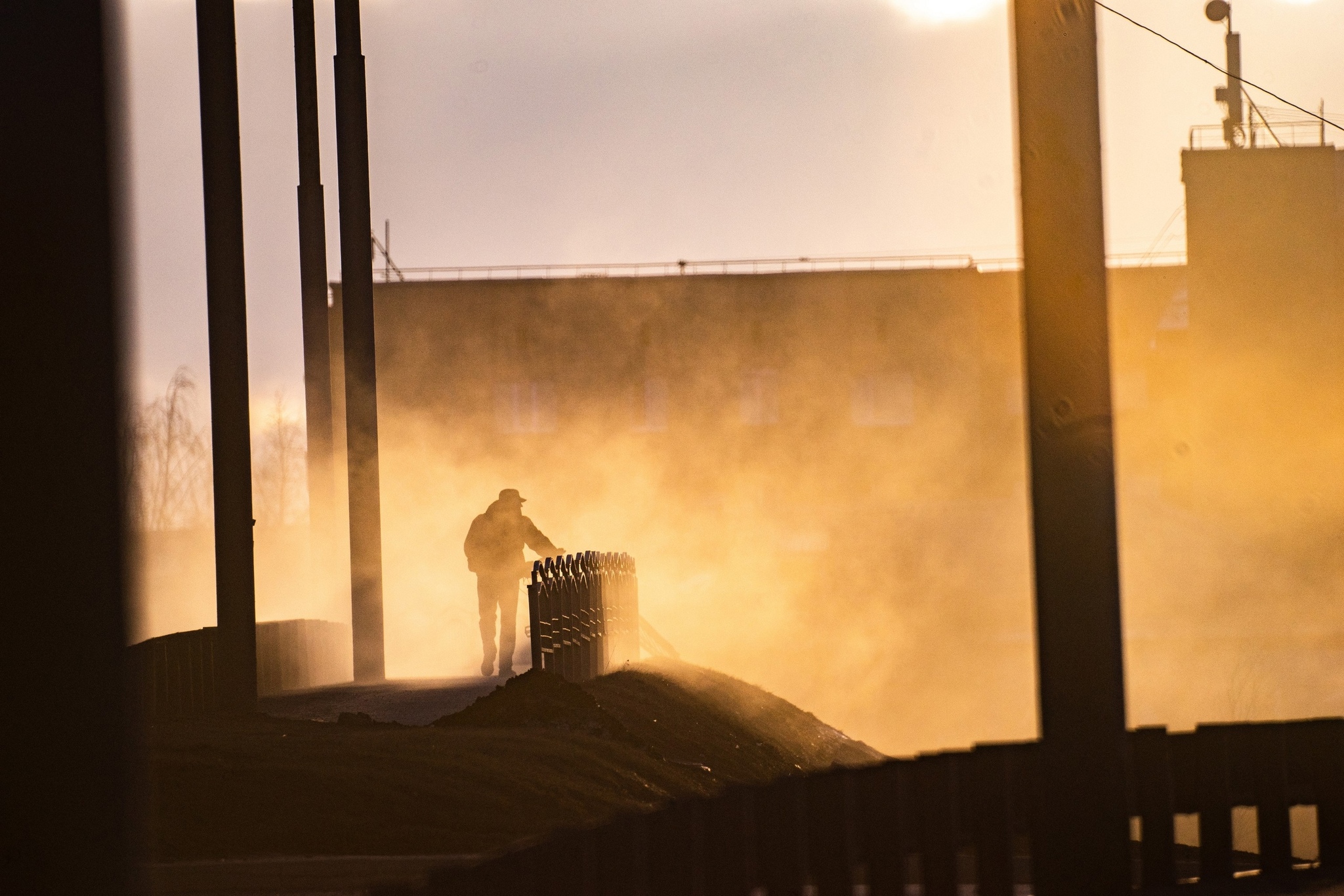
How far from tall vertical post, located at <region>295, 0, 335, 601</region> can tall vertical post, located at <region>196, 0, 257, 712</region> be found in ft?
20.2

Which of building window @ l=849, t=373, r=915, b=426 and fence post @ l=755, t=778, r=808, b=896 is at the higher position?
building window @ l=849, t=373, r=915, b=426

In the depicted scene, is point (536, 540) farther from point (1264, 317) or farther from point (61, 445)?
point (1264, 317)

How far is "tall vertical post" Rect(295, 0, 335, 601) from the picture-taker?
19.3m

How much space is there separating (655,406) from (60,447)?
39.9 metres

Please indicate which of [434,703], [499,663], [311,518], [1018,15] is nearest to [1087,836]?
[1018,15]

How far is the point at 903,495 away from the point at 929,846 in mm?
36528

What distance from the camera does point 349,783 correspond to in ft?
30.4


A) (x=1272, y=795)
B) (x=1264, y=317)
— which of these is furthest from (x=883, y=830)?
(x=1264, y=317)

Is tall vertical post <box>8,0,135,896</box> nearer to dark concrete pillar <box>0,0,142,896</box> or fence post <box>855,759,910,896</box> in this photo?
dark concrete pillar <box>0,0,142,896</box>

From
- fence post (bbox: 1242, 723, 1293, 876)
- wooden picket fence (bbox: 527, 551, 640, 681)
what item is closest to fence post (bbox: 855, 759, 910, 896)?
fence post (bbox: 1242, 723, 1293, 876)

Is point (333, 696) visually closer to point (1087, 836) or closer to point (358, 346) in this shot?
point (358, 346)

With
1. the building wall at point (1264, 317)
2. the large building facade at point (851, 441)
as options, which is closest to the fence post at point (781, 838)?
the large building facade at point (851, 441)

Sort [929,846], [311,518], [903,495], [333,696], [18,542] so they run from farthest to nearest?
[903,495] → [311,518] → [333,696] → [929,846] → [18,542]

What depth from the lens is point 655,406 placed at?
42.7 metres
